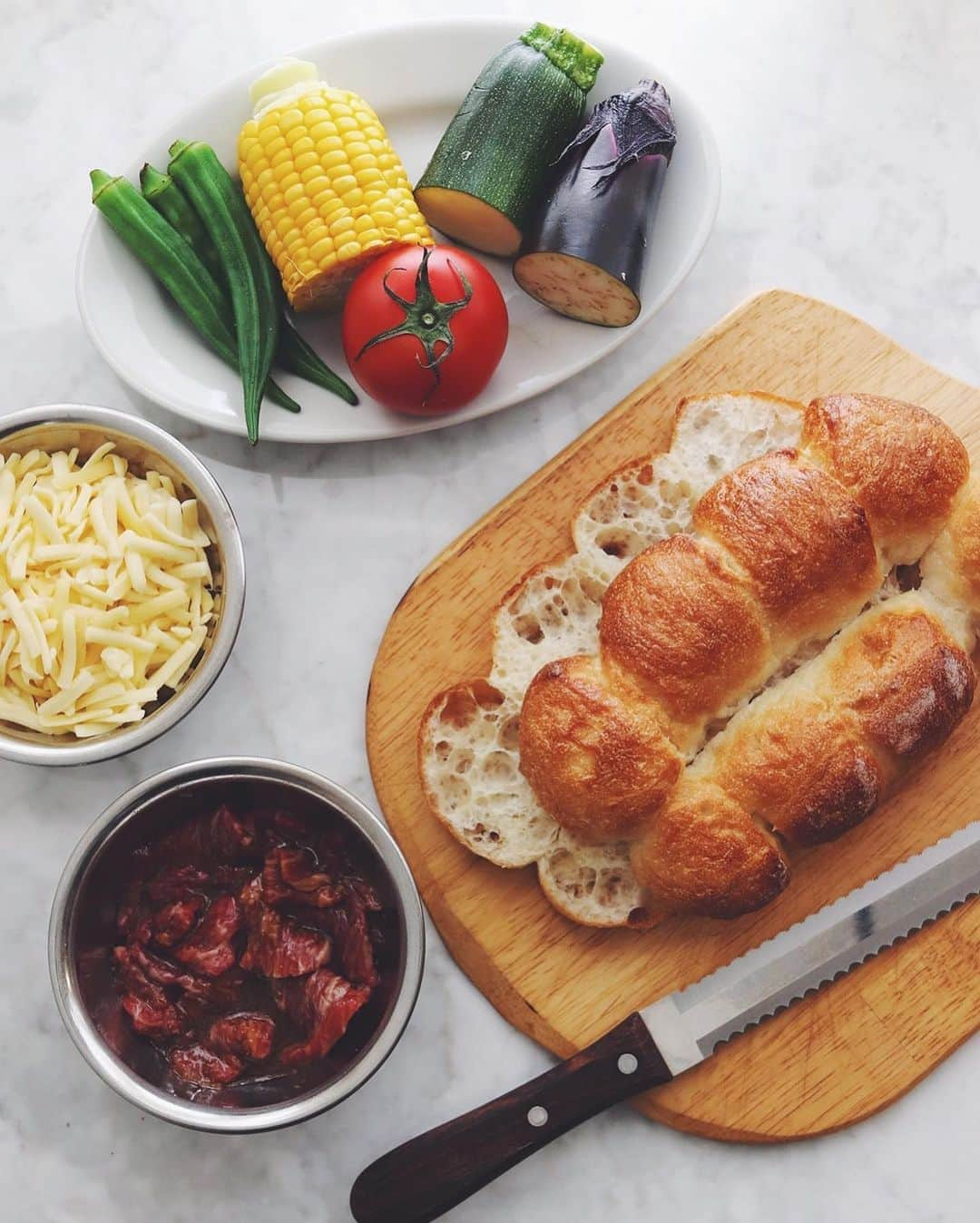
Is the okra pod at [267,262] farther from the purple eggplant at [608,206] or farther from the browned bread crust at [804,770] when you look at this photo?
the browned bread crust at [804,770]

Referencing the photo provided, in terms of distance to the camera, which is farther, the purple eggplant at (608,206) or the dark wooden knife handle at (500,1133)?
the purple eggplant at (608,206)

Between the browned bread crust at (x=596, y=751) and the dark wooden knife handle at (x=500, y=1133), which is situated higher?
the browned bread crust at (x=596, y=751)

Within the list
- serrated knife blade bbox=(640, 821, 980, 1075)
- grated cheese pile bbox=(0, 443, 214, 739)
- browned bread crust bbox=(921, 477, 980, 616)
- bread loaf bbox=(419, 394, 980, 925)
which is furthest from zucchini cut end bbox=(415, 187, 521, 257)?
serrated knife blade bbox=(640, 821, 980, 1075)

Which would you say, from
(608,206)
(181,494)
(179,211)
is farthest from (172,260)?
(608,206)

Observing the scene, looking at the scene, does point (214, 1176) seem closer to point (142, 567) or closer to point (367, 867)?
point (367, 867)

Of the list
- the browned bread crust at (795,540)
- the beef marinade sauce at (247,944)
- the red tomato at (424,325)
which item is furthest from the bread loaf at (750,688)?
the red tomato at (424,325)

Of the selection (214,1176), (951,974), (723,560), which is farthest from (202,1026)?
(951,974)

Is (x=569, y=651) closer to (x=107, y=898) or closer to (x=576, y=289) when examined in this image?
(x=576, y=289)
